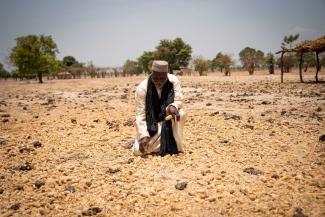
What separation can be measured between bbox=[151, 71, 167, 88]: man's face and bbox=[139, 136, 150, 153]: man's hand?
108 centimetres

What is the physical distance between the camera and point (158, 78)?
5406 millimetres

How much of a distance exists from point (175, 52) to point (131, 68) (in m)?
26.4

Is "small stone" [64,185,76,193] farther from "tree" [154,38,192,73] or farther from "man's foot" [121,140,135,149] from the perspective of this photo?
"tree" [154,38,192,73]

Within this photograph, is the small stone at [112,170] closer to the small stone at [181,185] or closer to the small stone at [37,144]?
the small stone at [181,185]

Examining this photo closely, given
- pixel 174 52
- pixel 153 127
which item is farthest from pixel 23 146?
pixel 174 52

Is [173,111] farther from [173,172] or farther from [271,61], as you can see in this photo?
[271,61]

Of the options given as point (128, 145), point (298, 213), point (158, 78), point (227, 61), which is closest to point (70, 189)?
point (128, 145)

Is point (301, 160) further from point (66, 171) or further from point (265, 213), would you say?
point (66, 171)

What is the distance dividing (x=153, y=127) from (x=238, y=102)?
7510 millimetres

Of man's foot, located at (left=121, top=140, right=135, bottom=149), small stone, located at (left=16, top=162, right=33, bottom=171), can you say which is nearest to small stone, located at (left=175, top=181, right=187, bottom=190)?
man's foot, located at (left=121, top=140, right=135, bottom=149)

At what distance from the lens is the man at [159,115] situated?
541 cm

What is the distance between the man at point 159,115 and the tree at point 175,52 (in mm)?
50408

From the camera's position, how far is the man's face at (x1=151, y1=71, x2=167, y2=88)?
211 inches

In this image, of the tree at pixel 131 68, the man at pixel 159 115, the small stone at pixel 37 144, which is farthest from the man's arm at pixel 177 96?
the tree at pixel 131 68
